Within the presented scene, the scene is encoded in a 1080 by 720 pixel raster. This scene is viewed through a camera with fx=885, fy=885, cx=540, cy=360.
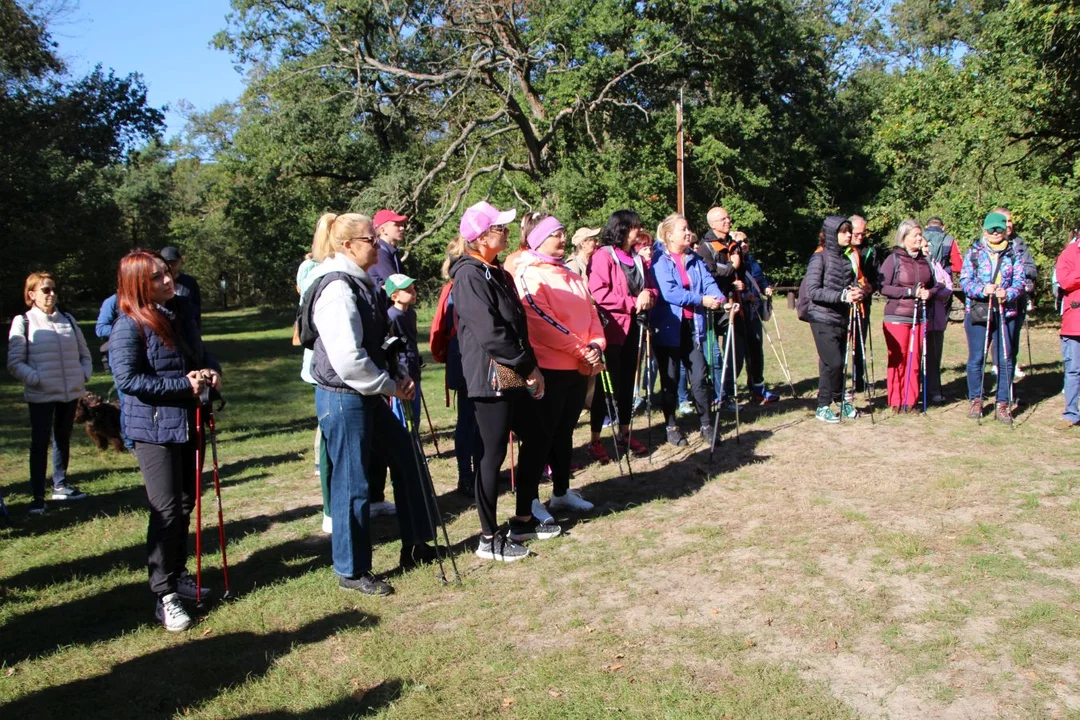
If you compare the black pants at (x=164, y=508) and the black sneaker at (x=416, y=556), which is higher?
the black pants at (x=164, y=508)

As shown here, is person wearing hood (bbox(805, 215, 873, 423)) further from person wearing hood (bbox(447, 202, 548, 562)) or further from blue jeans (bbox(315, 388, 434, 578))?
blue jeans (bbox(315, 388, 434, 578))

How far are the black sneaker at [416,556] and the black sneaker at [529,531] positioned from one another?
571 millimetres

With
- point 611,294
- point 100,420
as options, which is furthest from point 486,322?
point 100,420

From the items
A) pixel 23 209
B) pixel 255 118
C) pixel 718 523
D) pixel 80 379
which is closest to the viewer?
pixel 718 523

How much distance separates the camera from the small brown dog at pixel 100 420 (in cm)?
955

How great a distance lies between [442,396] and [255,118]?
18781 millimetres

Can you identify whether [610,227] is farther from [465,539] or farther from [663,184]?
[663,184]

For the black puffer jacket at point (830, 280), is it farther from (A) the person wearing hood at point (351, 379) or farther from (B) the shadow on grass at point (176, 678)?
(B) the shadow on grass at point (176, 678)

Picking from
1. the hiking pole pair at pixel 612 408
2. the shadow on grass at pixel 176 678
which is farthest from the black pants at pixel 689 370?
the shadow on grass at pixel 176 678

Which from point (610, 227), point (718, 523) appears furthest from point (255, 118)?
point (718, 523)

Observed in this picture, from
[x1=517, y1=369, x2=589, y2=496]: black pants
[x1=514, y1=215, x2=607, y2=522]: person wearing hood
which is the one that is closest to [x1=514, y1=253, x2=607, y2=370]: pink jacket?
[x1=514, y1=215, x2=607, y2=522]: person wearing hood

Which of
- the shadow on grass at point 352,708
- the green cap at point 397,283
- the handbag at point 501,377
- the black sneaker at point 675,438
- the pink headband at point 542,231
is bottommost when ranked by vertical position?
the shadow on grass at point 352,708

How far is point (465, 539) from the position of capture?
236 inches

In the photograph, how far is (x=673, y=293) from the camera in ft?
25.8
